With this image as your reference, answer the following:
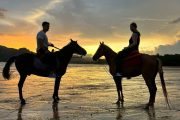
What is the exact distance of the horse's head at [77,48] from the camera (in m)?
15.1

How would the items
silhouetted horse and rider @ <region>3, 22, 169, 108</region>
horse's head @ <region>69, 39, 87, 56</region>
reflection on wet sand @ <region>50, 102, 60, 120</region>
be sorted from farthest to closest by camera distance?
horse's head @ <region>69, 39, 87, 56</region> < silhouetted horse and rider @ <region>3, 22, 169, 108</region> < reflection on wet sand @ <region>50, 102, 60, 120</region>

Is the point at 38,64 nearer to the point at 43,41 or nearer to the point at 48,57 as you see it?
the point at 48,57

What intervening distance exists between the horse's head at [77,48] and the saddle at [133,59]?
6.46ft

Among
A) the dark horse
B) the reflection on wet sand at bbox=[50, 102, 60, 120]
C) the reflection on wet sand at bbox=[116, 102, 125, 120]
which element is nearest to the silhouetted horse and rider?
the dark horse

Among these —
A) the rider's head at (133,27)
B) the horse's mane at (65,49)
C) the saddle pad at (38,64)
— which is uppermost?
the rider's head at (133,27)

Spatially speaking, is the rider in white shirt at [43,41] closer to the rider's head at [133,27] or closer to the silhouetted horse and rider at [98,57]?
the silhouetted horse and rider at [98,57]

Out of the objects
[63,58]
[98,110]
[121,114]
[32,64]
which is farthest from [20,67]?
[121,114]

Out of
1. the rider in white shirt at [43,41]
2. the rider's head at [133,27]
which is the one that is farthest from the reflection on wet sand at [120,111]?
the rider in white shirt at [43,41]

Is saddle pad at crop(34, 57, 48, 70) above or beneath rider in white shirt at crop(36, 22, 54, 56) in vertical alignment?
beneath

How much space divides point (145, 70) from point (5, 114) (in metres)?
4.79

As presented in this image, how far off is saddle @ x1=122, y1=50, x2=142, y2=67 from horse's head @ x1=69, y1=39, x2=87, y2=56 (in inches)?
77.5

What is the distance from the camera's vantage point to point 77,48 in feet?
49.9

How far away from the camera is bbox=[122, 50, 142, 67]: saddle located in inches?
537

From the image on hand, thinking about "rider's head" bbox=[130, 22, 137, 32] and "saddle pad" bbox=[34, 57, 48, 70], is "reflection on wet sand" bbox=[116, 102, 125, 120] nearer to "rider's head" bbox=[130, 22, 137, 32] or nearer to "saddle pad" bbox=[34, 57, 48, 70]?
"rider's head" bbox=[130, 22, 137, 32]
